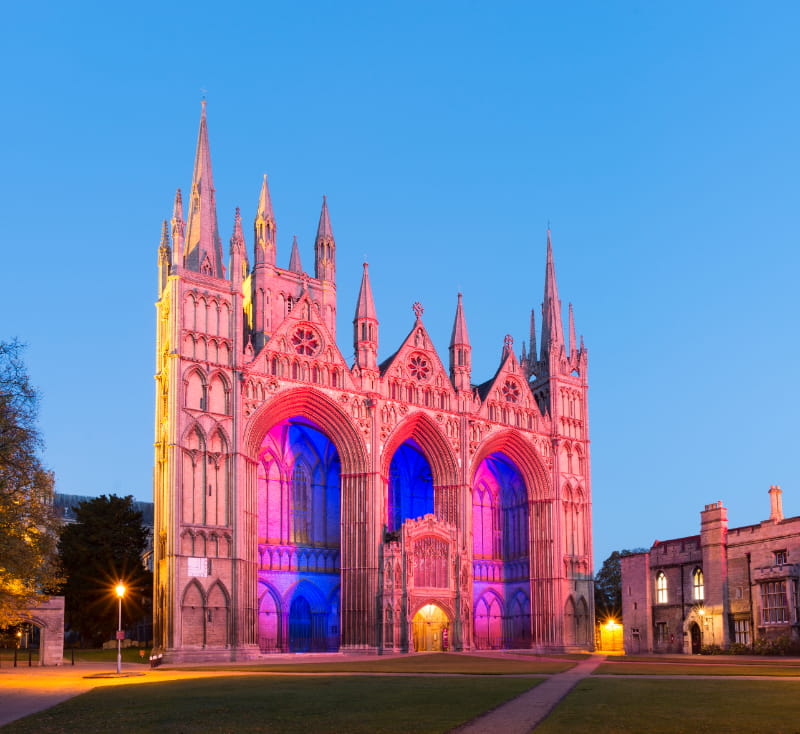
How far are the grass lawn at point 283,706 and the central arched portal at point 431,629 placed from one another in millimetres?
29870

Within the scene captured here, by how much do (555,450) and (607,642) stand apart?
17.7 m

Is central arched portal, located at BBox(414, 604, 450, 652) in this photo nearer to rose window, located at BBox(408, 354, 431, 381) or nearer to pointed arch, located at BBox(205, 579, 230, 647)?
pointed arch, located at BBox(205, 579, 230, 647)

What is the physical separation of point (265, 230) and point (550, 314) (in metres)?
23.1

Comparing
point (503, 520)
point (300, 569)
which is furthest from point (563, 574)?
point (300, 569)

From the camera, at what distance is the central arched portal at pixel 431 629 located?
58594 mm

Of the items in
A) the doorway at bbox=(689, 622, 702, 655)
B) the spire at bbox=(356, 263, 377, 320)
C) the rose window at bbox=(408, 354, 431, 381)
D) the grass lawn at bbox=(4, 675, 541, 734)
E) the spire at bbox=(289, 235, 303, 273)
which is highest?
the spire at bbox=(289, 235, 303, 273)

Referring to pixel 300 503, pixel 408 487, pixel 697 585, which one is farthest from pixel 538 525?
pixel 300 503

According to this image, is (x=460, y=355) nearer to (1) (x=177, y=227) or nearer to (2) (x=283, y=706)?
(1) (x=177, y=227)

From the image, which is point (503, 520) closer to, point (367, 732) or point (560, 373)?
point (560, 373)

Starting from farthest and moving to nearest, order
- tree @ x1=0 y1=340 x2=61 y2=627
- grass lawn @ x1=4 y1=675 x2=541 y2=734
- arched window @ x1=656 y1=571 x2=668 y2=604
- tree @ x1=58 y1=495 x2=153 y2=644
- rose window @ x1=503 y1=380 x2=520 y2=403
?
rose window @ x1=503 y1=380 x2=520 y2=403
tree @ x1=58 y1=495 x2=153 y2=644
arched window @ x1=656 y1=571 x2=668 y2=604
tree @ x1=0 y1=340 x2=61 y2=627
grass lawn @ x1=4 y1=675 x2=541 y2=734

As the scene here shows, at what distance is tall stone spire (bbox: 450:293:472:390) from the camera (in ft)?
216

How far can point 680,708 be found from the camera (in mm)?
18953

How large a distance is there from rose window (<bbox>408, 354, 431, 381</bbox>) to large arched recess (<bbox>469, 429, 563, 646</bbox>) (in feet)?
21.0

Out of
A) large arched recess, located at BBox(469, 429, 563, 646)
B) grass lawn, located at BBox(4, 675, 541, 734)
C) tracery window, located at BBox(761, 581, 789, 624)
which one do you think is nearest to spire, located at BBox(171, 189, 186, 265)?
large arched recess, located at BBox(469, 429, 563, 646)
